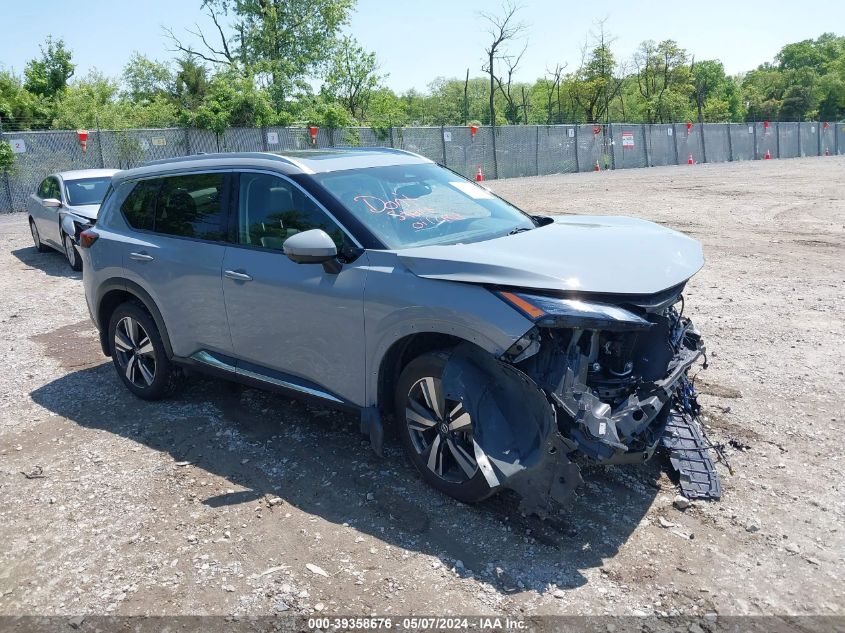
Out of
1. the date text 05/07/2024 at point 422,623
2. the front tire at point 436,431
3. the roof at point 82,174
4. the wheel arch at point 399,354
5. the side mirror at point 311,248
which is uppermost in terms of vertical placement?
the roof at point 82,174

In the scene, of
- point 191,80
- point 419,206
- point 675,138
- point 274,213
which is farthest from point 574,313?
point 191,80

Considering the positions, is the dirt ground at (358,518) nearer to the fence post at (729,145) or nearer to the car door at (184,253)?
the car door at (184,253)

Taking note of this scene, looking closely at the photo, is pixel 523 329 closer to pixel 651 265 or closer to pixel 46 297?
pixel 651 265

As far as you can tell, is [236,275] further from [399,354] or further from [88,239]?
[88,239]

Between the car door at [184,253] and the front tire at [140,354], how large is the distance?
25 centimetres

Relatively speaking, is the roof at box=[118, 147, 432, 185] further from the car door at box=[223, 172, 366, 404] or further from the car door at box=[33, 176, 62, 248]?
the car door at box=[33, 176, 62, 248]

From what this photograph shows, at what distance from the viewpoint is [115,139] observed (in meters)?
23.1

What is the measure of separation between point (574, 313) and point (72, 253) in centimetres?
1071

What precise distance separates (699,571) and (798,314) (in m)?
5.05

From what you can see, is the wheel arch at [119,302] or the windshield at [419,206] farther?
the wheel arch at [119,302]

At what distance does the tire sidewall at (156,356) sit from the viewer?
547 cm

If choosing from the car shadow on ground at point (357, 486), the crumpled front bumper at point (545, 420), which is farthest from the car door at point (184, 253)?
the crumpled front bumper at point (545, 420)

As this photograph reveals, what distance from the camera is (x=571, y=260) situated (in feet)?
12.1

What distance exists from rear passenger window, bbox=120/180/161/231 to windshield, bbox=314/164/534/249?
1808 mm
